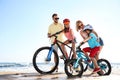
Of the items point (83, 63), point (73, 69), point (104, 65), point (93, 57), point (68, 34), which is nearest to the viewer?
point (73, 69)

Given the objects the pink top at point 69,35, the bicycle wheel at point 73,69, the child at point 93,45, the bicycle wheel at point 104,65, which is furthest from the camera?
A: the pink top at point 69,35

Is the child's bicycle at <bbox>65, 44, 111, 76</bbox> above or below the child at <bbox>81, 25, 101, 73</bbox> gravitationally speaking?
below

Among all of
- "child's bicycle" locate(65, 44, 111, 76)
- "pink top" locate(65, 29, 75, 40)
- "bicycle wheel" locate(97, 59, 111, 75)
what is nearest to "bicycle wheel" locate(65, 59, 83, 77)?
"child's bicycle" locate(65, 44, 111, 76)

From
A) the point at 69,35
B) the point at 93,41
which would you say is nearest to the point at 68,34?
the point at 69,35

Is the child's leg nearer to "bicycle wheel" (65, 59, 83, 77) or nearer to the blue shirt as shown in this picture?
the blue shirt

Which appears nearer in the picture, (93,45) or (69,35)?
(93,45)

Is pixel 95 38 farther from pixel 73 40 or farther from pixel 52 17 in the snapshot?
→ pixel 52 17

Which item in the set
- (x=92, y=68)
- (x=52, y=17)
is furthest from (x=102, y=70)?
(x=52, y=17)

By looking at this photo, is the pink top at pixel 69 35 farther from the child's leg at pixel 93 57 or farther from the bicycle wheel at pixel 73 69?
the bicycle wheel at pixel 73 69

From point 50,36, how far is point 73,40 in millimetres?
811

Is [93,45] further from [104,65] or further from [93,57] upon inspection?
[104,65]

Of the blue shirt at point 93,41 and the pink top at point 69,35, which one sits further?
the pink top at point 69,35

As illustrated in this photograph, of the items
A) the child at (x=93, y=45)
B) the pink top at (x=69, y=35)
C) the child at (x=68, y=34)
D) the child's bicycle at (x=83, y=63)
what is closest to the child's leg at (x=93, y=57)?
the child at (x=93, y=45)

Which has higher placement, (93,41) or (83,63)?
(93,41)
